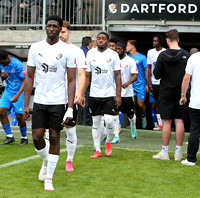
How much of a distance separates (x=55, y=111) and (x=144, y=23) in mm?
8806

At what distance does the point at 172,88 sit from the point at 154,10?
645 centimetres

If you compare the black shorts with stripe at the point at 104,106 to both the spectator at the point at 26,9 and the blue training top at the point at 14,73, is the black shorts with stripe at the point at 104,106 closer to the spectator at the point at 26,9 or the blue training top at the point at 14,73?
the blue training top at the point at 14,73

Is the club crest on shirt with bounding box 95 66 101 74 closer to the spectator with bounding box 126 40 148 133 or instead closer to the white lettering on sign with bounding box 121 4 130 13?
the spectator with bounding box 126 40 148 133

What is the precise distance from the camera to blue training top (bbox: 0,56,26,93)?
31.5 ft

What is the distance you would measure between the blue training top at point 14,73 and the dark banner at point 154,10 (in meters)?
5.41

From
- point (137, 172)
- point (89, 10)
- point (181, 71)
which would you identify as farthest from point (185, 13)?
point (137, 172)

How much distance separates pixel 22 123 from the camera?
9.87 m

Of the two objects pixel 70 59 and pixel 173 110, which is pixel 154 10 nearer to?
pixel 173 110

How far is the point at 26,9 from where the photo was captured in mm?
15789

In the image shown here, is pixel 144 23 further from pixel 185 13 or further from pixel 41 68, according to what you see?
pixel 41 68

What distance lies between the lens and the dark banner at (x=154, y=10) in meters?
14.1

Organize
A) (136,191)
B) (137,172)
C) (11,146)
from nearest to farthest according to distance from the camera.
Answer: (136,191) < (137,172) < (11,146)

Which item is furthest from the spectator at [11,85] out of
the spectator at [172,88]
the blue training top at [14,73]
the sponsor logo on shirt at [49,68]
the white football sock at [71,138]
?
the sponsor logo on shirt at [49,68]

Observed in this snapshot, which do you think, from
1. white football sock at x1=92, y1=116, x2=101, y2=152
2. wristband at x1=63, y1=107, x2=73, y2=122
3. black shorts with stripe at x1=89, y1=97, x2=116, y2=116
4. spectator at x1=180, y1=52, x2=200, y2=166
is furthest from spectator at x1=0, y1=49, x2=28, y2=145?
wristband at x1=63, y1=107, x2=73, y2=122
